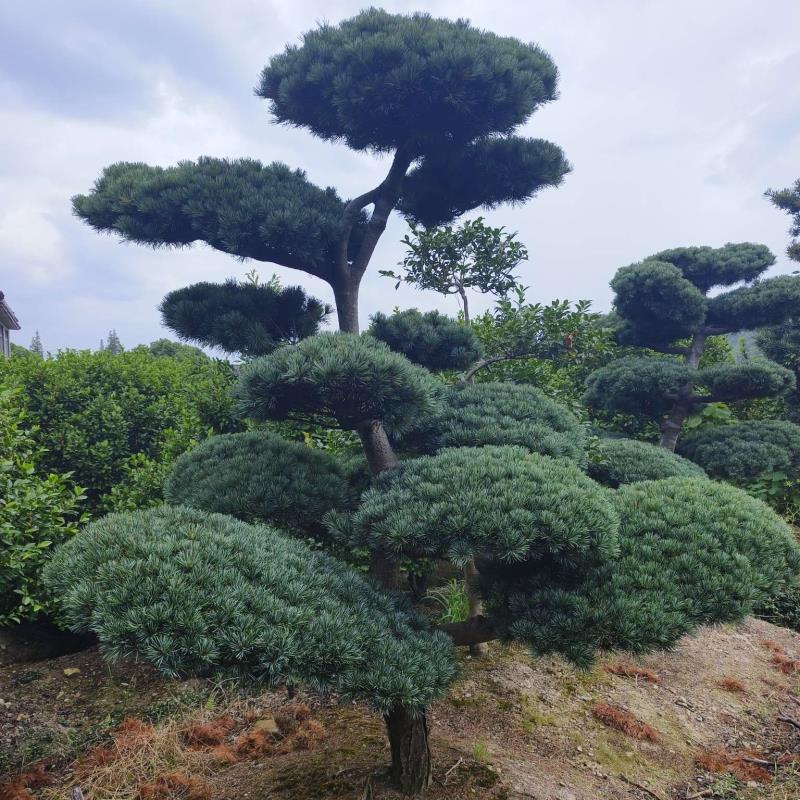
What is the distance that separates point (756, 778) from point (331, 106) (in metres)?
Answer: 6.05

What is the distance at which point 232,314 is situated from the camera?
16.6 feet

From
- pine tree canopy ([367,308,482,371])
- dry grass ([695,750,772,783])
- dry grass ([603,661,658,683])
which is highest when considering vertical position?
pine tree canopy ([367,308,482,371])

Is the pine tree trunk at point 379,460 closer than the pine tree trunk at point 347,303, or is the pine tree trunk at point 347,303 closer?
the pine tree trunk at point 379,460

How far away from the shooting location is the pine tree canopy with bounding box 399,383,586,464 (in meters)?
4.21

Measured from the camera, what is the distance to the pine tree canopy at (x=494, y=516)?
284 centimetres

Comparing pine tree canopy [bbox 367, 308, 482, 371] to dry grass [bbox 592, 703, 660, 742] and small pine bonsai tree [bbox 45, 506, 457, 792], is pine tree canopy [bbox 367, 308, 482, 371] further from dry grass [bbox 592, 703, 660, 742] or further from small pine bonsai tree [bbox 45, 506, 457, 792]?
dry grass [bbox 592, 703, 660, 742]

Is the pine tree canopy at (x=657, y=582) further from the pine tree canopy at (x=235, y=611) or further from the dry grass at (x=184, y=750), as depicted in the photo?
the dry grass at (x=184, y=750)

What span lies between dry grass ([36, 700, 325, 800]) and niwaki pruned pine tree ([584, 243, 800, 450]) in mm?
7024

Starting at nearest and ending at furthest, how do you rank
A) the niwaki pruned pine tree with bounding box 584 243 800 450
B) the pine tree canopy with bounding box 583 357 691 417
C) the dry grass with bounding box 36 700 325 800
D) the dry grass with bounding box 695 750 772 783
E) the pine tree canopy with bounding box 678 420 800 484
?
the dry grass with bounding box 36 700 325 800 → the dry grass with bounding box 695 750 772 783 → the pine tree canopy with bounding box 678 420 800 484 → the niwaki pruned pine tree with bounding box 584 243 800 450 → the pine tree canopy with bounding box 583 357 691 417

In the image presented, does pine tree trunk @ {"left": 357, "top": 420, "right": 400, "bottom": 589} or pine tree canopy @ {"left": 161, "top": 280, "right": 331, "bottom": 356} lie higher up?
pine tree canopy @ {"left": 161, "top": 280, "right": 331, "bottom": 356}

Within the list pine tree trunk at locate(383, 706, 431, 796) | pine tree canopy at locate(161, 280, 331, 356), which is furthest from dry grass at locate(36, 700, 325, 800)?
pine tree canopy at locate(161, 280, 331, 356)

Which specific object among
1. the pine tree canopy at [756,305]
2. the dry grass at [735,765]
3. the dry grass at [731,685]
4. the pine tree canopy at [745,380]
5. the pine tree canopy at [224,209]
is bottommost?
the dry grass at [731,685]

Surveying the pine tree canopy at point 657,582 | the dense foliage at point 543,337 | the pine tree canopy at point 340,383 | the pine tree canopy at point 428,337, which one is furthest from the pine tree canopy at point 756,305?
the pine tree canopy at point 340,383

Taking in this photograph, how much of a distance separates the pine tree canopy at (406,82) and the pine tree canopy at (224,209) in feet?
2.03
